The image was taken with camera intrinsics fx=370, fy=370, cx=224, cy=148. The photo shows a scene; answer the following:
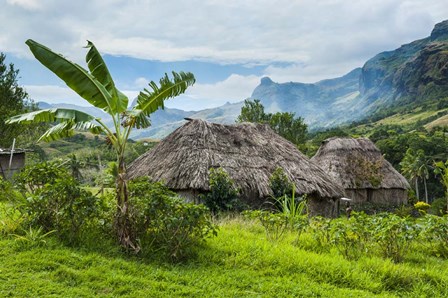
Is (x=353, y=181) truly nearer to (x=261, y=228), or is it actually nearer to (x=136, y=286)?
(x=261, y=228)

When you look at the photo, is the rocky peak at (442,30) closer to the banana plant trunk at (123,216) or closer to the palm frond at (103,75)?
the palm frond at (103,75)

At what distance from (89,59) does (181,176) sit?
548cm

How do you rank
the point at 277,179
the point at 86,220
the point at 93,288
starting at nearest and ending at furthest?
the point at 93,288
the point at 86,220
the point at 277,179

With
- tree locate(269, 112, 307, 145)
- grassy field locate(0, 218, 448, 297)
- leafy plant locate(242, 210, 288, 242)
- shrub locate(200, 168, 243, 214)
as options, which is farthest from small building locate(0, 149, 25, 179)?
tree locate(269, 112, 307, 145)

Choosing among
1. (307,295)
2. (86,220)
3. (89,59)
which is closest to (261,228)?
(307,295)

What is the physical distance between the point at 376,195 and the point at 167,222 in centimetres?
2154

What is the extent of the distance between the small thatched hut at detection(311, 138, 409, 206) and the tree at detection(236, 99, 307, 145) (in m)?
6.88


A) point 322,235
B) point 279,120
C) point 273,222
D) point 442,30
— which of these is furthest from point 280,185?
point 442,30

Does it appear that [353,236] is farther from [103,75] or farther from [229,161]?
[229,161]

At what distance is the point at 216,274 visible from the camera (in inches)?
199

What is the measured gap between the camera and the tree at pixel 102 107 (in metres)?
5.67

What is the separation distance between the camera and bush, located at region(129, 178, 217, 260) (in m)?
5.39

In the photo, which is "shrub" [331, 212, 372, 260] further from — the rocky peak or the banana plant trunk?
the rocky peak

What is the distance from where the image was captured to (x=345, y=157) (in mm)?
23891
